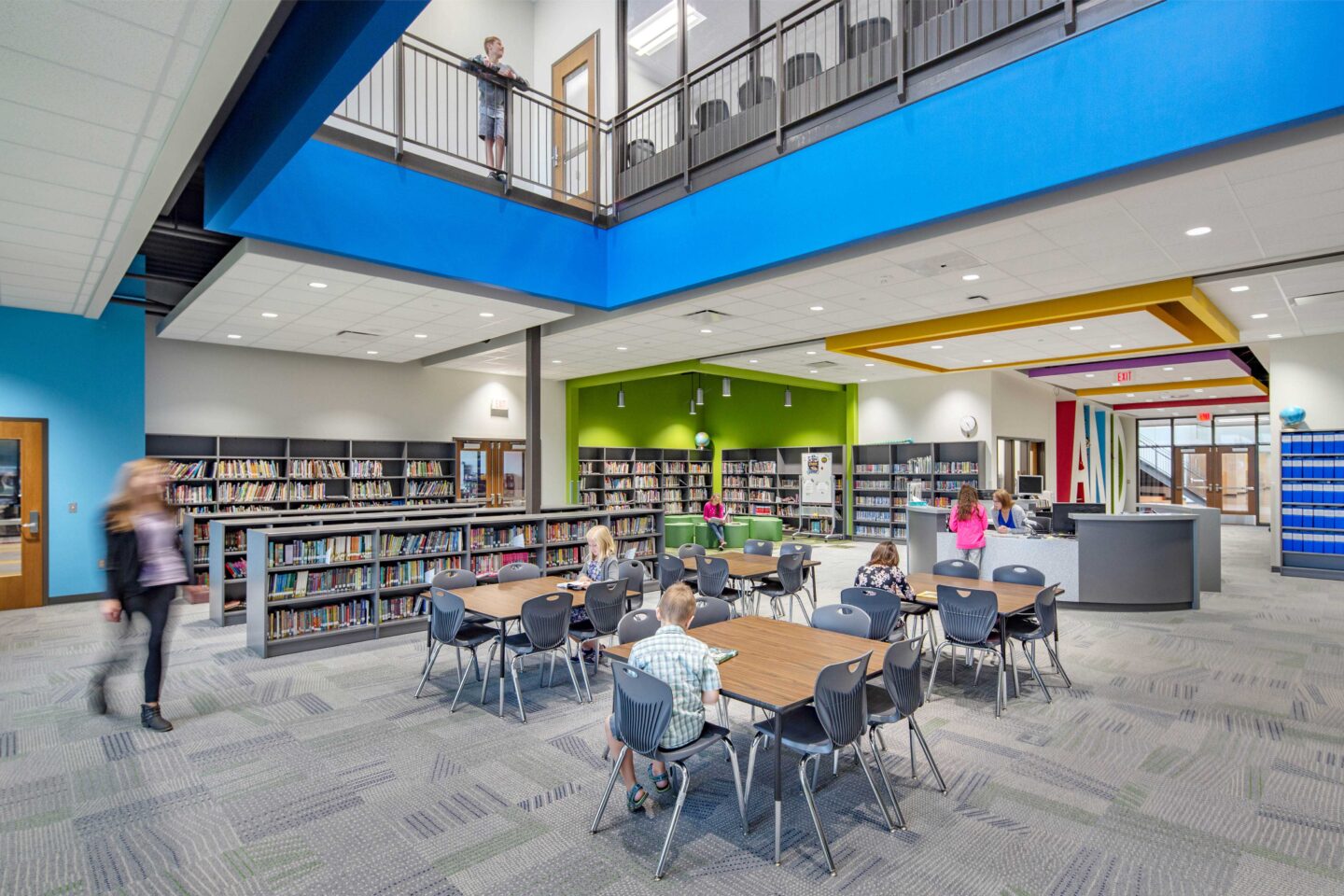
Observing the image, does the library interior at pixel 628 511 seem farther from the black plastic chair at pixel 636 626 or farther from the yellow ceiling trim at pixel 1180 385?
the yellow ceiling trim at pixel 1180 385

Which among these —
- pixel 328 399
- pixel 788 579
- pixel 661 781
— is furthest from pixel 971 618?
pixel 328 399

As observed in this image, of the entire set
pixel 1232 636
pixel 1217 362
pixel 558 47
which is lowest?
pixel 1232 636

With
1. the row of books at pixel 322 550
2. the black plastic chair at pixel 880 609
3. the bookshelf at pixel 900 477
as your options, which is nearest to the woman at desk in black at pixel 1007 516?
the black plastic chair at pixel 880 609

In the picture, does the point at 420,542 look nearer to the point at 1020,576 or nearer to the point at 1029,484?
the point at 1020,576

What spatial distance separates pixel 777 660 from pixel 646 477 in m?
12.0

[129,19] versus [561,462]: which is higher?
[129,19]

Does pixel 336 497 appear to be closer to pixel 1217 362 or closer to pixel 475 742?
pixel 475 742

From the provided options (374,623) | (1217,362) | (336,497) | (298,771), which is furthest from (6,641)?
(1217,362)

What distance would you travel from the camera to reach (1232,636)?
6.74 meters

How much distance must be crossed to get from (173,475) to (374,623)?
4.47 m

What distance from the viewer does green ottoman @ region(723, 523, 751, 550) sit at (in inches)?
547

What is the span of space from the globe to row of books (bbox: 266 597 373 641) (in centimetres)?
1269

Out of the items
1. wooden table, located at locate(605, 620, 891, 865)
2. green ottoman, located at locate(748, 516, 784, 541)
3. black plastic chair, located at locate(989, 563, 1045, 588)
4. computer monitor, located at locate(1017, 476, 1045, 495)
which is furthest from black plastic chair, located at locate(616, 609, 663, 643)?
computer monitor, located at locate(1017, 476, 1045, 495)

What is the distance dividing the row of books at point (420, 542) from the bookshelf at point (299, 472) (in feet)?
11.9
